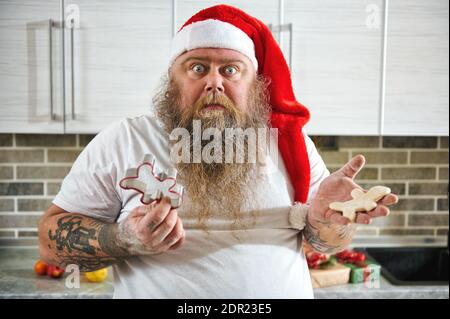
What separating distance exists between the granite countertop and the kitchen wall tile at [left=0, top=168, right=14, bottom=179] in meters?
0.15

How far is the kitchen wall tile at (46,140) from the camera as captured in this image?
116 centimetres

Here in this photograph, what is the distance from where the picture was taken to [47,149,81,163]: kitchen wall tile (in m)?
1.14

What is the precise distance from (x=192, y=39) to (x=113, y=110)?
0.82 feet

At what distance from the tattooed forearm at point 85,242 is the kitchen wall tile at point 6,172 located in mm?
437

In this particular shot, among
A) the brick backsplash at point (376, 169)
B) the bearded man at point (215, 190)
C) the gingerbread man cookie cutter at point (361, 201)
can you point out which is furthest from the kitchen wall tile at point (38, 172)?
the gingerbread man cookie cutter at point (361, 201)

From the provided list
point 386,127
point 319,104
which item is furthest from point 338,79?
point 386,127

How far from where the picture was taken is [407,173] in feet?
4.17

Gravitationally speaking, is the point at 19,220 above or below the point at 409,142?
below

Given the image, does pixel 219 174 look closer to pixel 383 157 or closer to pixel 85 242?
pixel 85 242

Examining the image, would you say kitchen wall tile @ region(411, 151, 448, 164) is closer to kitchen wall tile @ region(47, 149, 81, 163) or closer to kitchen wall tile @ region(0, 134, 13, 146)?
kitchen wall tile @ region(47, 149, 81, 163)

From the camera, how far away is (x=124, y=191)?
1.99 feet

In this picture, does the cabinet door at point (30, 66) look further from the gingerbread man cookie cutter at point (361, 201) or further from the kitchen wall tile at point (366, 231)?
the kitchen wall tile at point (366, 231)

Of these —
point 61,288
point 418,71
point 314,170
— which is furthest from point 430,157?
point 61,288

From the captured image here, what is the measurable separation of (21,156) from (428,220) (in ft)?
3.36
